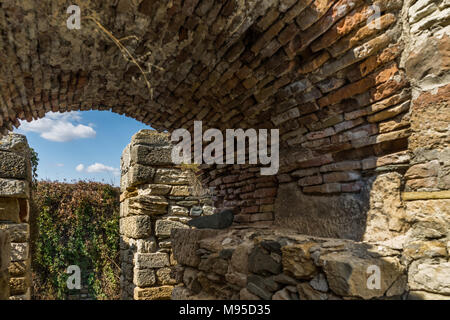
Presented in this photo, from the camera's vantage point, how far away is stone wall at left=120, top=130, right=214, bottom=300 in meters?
3.88

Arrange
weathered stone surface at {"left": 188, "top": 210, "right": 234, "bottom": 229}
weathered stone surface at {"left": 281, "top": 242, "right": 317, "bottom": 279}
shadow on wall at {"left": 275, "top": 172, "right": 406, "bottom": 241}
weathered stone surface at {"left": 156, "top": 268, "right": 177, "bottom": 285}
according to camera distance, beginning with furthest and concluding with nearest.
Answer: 1. weathered stone surface at {"left": 156, "top": 268, "right": 177, "bottom": 285}
2. weathered stone surface at {"left": 188, "top": 210, "right": 234, "bottom": 229}
3. shadow on wall at {"left": 275, "top": 172, "right": 406, "bottom": 241}
4. weathered stone surface at {"left": 281, "top": 242, "right": 317, "bottom": 279}

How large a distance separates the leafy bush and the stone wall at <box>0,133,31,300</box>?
11.1 feet

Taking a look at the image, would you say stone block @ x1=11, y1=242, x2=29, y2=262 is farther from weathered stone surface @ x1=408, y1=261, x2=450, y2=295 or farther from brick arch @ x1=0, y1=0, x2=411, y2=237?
weathered stone surface @ x1=408, y1=261, x2=450, y2=295

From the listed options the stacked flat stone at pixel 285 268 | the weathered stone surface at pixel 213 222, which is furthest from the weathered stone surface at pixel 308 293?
the weathered stone surface at pixel 213 222

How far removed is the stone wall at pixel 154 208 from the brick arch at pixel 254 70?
2.69 feet

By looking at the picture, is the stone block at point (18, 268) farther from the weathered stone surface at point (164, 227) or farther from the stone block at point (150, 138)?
the stone block at point (150, 138)

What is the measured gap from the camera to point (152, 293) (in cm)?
384

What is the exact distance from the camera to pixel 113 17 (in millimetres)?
2539

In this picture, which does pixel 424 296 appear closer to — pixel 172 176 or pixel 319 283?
pixel 319 283

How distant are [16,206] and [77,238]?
158 inches

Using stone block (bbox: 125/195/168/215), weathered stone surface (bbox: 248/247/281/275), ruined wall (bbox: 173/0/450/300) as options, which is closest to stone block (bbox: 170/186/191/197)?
stone block (bbox: 125/195/168/215)

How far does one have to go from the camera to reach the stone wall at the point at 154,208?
388cm

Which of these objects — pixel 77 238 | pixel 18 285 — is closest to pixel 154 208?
pixel 18 285

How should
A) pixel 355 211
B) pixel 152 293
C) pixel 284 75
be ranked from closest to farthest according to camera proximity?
pixel 355 211
pixel 284 75
pixel 152 293
